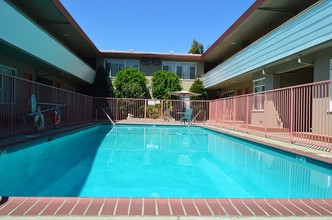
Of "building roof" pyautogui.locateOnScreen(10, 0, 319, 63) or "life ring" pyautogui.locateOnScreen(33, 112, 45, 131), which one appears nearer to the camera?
"life ring" pyautogui.locateOnScreen(33, 112, 45, 131)

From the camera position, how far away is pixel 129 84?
75.6 ft

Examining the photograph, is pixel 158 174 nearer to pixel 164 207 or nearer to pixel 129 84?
pixel 164 207

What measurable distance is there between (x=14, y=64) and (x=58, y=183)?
10866mm

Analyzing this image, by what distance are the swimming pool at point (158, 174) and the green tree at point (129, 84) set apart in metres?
14.3

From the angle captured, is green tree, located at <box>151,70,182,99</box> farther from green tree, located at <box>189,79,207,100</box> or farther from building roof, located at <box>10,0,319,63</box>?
building roof, located at <box>10,0,319,63</box>

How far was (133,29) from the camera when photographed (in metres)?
26.2

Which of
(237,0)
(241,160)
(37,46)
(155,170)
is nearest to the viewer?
(155,170)

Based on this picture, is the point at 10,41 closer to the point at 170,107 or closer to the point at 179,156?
the point at 179,156

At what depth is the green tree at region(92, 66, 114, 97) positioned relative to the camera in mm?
23312

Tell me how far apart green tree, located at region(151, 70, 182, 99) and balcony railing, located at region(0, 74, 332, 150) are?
1324 mm

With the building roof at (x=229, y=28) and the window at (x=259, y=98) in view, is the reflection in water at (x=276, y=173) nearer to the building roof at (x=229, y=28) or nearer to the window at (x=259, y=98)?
the window at (x=259, y=98)

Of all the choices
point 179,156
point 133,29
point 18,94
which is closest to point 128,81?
point 133,29

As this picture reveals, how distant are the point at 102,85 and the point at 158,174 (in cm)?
1866

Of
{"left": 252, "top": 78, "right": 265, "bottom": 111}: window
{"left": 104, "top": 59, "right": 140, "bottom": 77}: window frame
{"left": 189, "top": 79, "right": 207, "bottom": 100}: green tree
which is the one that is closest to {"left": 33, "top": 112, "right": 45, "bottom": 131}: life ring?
{"left": 252, "top": 78, "right": 265, "bottom": 111}: window
